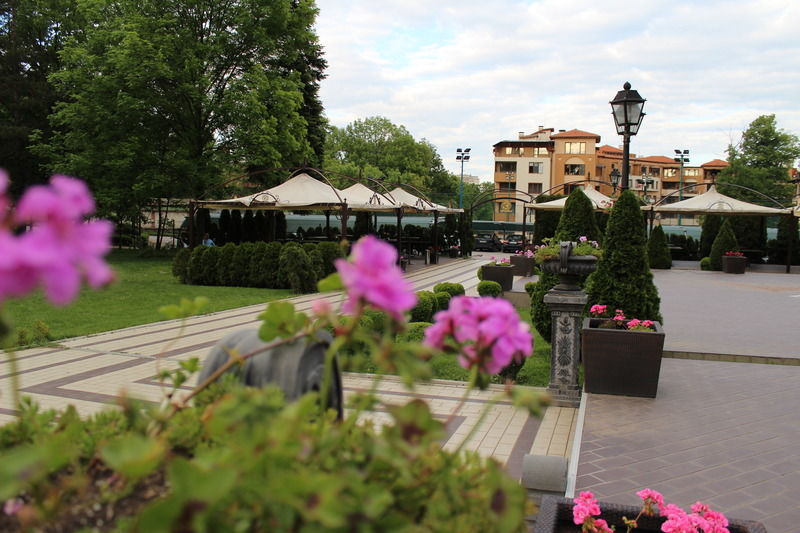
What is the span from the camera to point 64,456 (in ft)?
2.72

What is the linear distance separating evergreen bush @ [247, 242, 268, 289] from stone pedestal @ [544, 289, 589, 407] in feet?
36.1

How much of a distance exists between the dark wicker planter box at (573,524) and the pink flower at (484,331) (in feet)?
6.68

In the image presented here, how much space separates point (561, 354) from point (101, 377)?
523cm

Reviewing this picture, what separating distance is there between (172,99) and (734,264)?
2003 cm

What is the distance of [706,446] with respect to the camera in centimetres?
458

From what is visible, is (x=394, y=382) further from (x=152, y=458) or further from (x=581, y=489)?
(x=152, y=458)

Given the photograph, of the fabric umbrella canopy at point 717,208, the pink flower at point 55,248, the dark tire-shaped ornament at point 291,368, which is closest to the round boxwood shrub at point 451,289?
the dark tire-shaped ornament at point 291,368

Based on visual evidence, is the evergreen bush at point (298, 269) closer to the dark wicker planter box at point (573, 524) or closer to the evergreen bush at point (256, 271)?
the evergreen bush at point (256, 271)

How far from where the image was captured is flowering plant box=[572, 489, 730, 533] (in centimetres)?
273

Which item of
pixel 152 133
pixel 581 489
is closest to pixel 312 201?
pixel 152 133

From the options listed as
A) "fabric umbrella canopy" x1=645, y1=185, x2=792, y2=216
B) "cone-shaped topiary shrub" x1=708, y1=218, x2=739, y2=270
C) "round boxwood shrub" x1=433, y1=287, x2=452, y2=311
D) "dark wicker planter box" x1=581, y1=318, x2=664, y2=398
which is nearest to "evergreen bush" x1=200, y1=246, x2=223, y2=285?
"round boxwood shrub" x1=433, y1=287, x2=452, y2=311

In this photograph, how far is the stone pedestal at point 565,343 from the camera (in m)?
6.61

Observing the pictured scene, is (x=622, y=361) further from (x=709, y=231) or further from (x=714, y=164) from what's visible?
(x=714, y=164)

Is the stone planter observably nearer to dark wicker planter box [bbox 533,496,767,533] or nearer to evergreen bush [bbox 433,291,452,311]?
evergreen bush [bbox 433,291,452,311]
